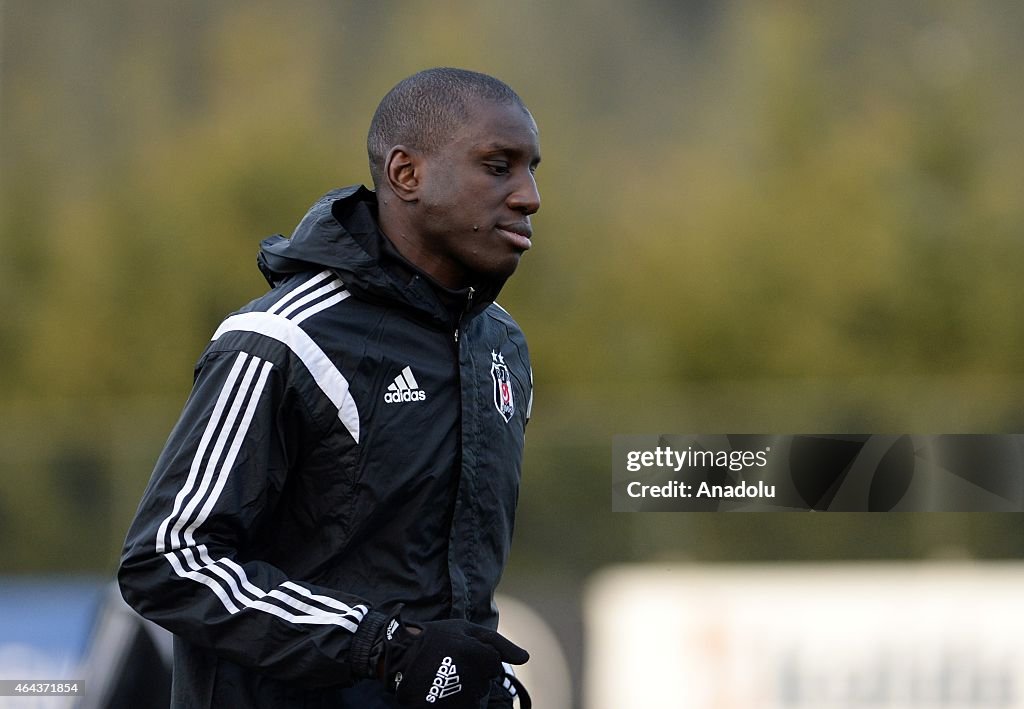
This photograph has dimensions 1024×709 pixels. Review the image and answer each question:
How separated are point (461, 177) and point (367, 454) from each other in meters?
0.36

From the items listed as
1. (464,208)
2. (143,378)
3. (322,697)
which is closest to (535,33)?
(143,378)

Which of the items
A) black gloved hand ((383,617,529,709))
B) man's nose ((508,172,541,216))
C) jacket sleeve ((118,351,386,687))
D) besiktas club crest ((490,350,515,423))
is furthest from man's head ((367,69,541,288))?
black gloved hand ((383,617,529,709))

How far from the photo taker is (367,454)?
1666 mm

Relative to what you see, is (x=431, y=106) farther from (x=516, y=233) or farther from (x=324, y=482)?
(x=324, y=482)

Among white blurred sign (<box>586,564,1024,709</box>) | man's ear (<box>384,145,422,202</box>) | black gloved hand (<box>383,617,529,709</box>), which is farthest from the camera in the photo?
white blurred sign (<box>586,564,1024,709</box>)

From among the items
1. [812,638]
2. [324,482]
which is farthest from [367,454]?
[812,638]

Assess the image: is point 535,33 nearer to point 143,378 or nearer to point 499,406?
point 143,378

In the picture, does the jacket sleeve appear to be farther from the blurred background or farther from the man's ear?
the blurred background

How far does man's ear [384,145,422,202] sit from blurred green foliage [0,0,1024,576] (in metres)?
2.22

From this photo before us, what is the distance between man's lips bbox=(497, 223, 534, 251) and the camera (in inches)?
70.3

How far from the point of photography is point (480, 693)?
1.62 meters

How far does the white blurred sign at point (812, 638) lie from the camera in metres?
3.76

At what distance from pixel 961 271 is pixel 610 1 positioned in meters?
1.24

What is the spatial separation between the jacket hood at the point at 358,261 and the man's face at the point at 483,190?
0.05 metres
